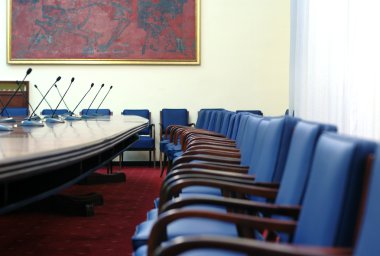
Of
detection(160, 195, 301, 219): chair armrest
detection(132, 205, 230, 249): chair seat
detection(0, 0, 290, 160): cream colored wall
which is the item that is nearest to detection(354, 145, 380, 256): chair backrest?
detection(160, 195, 301, 219): chair armrest

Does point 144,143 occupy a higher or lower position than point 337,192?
lower

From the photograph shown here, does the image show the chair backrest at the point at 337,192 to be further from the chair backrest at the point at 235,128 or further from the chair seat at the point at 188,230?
the chair backrest at the point at 235,128

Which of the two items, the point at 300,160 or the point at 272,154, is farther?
the point at 272,154

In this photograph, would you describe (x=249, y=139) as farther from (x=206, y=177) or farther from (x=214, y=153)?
(x=206, y=177)

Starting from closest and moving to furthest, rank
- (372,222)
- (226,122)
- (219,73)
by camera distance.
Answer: (372,222) → (226,122) → (219,73)

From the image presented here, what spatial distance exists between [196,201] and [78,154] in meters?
0.70

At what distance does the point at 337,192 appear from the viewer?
1553 mm

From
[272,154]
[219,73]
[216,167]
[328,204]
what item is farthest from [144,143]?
[328,204]

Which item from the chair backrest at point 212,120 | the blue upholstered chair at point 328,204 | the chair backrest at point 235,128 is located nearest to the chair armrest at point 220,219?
the blue upholstered chair at point 328,204

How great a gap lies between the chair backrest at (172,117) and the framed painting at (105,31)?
2.87 ft

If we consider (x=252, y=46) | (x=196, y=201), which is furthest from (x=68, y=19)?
(x=196, y=201)

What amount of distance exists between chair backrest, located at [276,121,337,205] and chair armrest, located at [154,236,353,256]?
54cm

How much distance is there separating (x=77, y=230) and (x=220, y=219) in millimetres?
2858

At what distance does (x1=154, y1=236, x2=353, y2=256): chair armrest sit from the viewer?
4.53 ft
